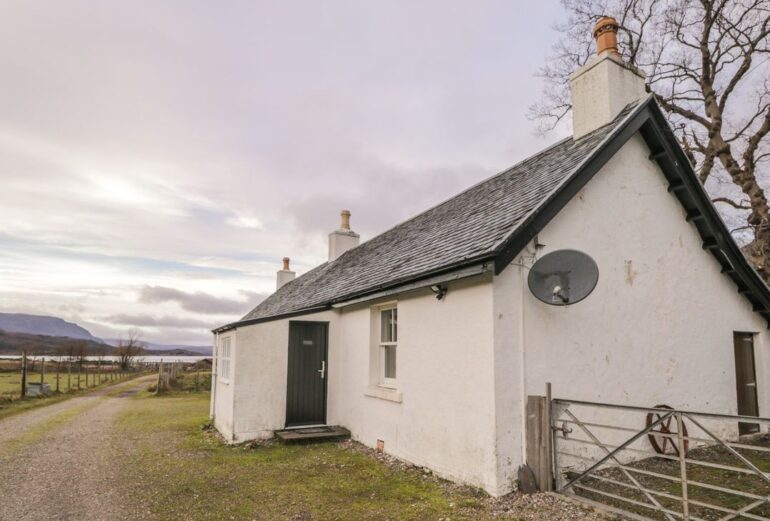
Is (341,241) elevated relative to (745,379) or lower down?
elevated

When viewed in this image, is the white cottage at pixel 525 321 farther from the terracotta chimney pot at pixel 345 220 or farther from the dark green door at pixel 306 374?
the terracotta chimney pot at pixel 345 220

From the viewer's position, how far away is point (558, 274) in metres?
6.55

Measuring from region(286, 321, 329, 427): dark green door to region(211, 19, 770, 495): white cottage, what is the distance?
0.03 meters

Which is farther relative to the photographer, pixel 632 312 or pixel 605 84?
pixel 605 84

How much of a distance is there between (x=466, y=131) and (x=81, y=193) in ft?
39.0

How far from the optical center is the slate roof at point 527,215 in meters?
6.80

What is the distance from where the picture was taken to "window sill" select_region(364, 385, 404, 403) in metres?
8.48

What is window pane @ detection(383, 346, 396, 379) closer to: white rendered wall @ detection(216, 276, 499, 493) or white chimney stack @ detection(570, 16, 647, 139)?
white rendered wall @ detection(216, 276, 499, 493)

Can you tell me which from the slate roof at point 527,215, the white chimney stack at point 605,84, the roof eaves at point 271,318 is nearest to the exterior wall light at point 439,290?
the slate roof at point 527,215

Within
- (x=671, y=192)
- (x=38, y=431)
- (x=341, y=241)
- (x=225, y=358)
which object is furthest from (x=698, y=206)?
(x=38, y=431)

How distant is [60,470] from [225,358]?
4.24 metres

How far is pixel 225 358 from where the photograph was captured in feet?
39.2

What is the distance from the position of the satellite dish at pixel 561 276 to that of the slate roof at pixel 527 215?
46cm

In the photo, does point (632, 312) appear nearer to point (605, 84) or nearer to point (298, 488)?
point (605, 84)
